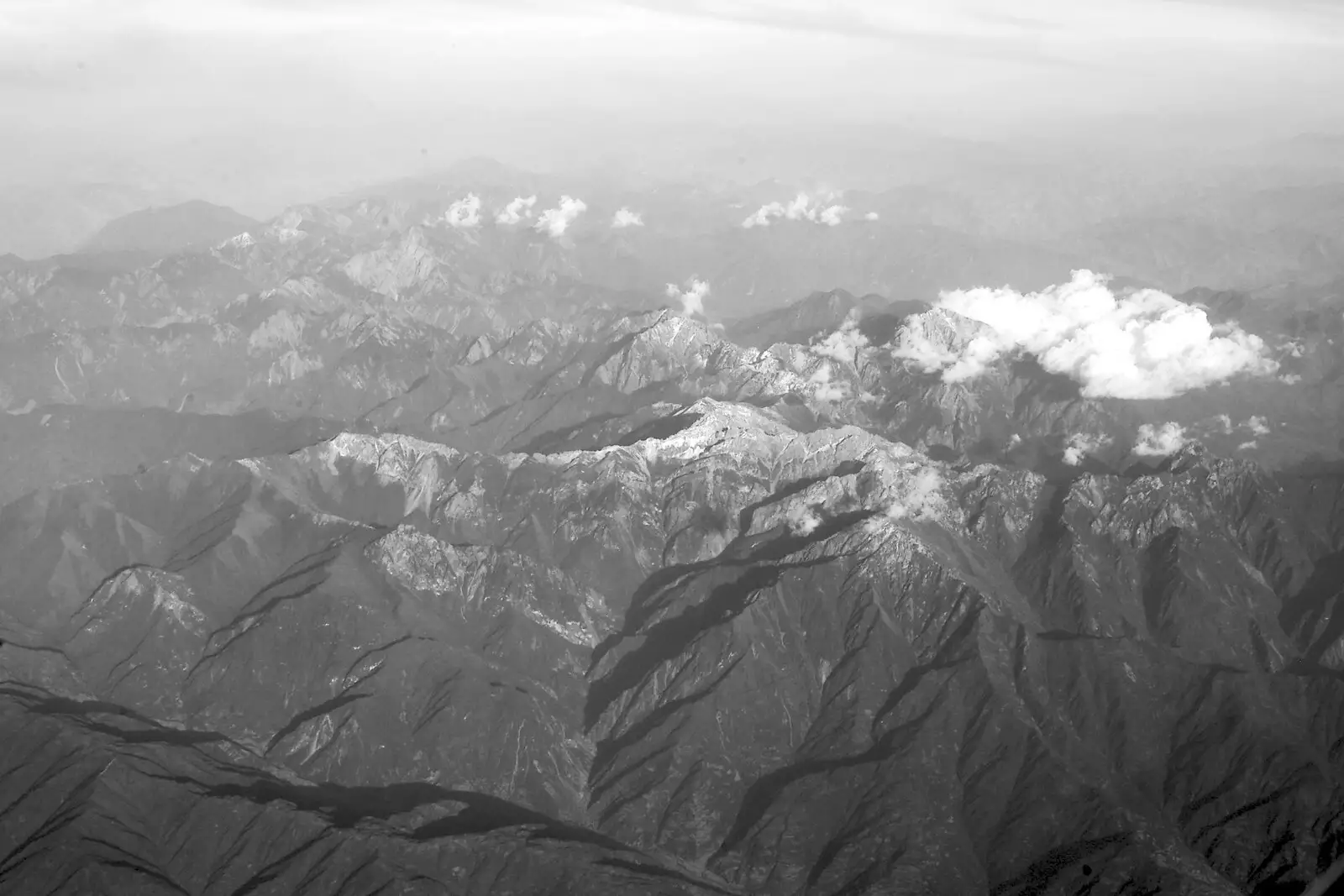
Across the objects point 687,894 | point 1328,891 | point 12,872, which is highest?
point 1328,891

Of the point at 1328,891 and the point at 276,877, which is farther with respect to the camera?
the point at 276,877

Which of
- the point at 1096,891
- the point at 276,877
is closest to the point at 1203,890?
the point at 1096,891

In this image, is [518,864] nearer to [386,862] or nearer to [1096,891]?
[386,862]

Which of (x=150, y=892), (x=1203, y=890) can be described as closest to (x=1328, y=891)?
(x=1203, y=890)

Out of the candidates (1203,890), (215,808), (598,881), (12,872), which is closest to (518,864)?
(598,881)

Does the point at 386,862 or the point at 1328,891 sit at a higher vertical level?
the point at 1328,891

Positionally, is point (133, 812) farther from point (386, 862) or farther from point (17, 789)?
point (386, 862)

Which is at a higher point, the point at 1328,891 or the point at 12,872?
the point at 1328,891

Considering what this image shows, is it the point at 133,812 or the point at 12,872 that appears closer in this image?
the point at 12,872

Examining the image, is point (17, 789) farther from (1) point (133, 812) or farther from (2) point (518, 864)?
(2) point (518, 864)
